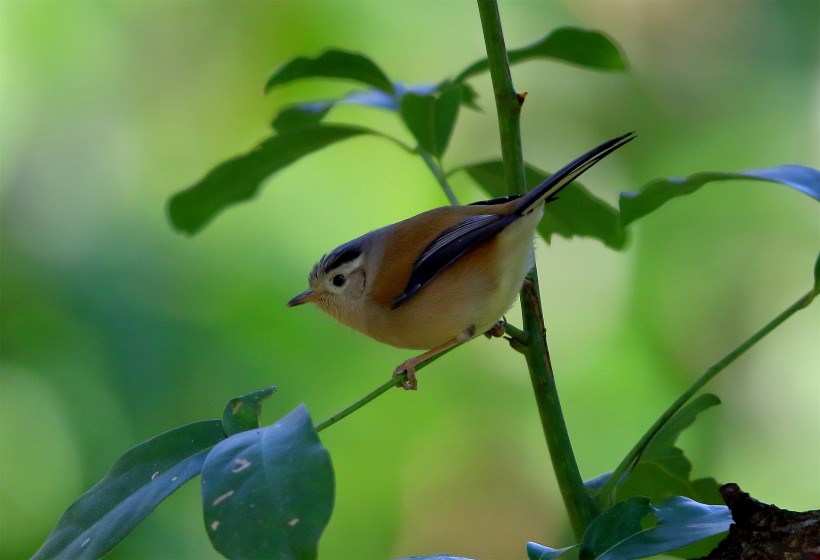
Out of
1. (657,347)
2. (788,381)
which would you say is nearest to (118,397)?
(657,347)

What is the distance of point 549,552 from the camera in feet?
4.68

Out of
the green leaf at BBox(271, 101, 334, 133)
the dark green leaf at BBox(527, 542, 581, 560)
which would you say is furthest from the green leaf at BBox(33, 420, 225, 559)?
the green leaf at BBox(271, 101, 334, 133)

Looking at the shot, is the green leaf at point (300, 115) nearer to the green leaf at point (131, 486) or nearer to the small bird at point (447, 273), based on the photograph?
the small bird at point (447, 273)

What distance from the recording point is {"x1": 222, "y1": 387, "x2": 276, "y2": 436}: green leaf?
1.38 metres

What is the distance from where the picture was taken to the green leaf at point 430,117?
222 cm

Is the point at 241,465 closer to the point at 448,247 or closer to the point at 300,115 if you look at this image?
the point at 448,247

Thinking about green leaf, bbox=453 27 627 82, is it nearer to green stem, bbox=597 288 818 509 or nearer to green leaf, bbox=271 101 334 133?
green leaf, bbox=271 101 334 133

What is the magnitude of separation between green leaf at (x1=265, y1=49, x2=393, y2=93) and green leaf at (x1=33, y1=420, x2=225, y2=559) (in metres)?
1.23

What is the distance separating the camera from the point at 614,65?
219cm

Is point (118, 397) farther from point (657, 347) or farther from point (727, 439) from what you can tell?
point (727, 439)

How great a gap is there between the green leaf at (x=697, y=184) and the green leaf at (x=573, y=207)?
0.43m

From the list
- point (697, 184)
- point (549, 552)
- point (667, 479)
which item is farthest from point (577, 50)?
point (549, 552)

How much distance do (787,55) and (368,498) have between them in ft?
9.68

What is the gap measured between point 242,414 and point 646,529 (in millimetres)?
671
